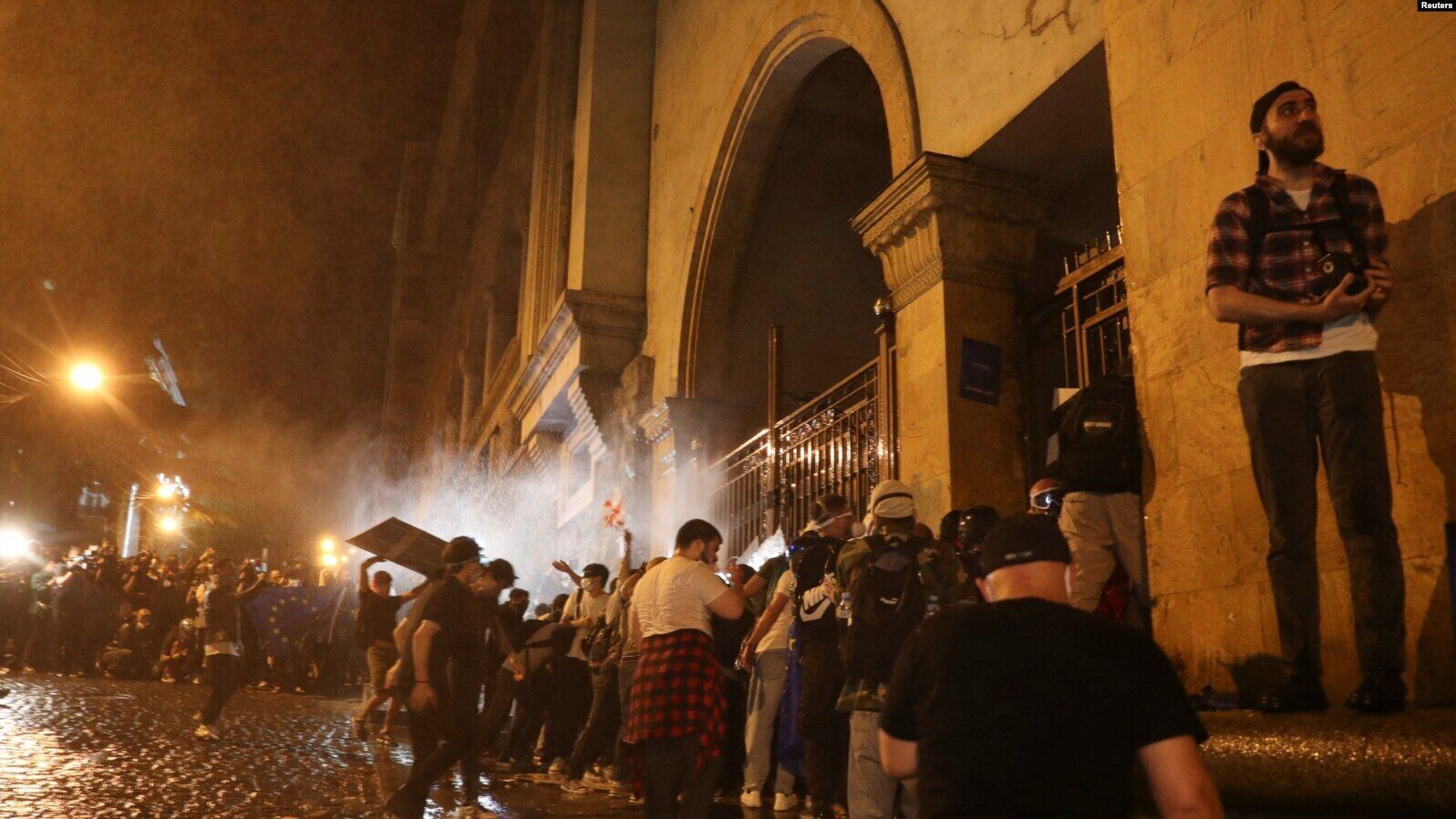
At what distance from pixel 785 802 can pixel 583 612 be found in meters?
3.34

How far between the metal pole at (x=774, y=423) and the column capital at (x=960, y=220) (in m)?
1.49

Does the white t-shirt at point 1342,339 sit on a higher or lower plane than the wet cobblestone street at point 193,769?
higher

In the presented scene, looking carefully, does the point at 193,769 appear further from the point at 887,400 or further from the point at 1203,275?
the point at 1203,275

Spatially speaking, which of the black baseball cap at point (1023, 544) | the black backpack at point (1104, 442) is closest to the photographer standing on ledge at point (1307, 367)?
the black backpack at point (1104, 442)

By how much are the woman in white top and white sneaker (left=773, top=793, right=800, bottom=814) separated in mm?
1510

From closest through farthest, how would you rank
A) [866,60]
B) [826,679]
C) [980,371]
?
[826,679] → [980,371] → [866,60]

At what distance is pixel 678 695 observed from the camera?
4.88 m

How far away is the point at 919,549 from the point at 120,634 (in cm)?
1676

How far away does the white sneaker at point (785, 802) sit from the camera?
6.36 meters

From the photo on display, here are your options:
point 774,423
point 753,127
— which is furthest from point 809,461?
point 753,127

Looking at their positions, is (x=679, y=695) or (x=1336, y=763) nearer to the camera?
(x=1336, y=763)

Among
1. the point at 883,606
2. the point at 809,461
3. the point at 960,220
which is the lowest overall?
the point at 883,606

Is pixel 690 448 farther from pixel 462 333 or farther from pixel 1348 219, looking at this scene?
pixel 462 333

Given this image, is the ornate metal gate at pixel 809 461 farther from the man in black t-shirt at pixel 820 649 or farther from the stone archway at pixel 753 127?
the man in black t-shirt at pixel 820 649
